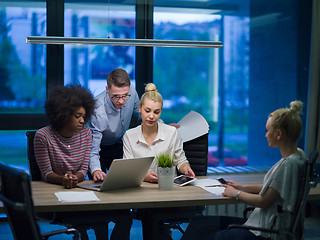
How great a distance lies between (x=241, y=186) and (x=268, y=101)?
2.57 metres

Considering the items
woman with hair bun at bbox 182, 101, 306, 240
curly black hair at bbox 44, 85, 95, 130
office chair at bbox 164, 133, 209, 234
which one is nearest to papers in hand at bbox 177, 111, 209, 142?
office chair at bbox 164, 133, 209, 234

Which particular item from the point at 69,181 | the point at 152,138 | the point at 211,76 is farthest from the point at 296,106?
the point at 211,76

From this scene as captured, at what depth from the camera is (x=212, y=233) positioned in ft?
8.21

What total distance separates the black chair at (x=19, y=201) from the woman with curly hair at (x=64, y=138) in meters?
0.83

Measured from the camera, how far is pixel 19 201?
1738 millimetres

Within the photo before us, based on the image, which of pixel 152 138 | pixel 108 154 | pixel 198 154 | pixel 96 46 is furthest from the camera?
pixel 96 46

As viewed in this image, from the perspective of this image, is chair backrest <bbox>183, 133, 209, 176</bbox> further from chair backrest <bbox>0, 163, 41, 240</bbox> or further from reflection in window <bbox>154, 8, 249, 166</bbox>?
chair backrest <bbox>0, 163, 41, 240</bbox>

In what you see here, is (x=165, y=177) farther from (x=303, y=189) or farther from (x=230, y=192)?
(x=303, y=189)

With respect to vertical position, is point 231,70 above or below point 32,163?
above

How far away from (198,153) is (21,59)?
219cm

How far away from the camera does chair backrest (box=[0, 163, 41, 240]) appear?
66.2 inches

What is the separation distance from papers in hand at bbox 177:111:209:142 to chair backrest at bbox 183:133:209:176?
39 millimetres

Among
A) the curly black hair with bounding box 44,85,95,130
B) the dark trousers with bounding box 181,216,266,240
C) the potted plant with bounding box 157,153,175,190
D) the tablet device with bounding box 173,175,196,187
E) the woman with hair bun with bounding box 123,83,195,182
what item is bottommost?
the dark trousers with bounding box 181,216,266,240

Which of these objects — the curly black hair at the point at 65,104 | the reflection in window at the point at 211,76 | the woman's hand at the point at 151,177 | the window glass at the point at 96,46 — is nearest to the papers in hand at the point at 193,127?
the woman's hand at the point at 151,177
